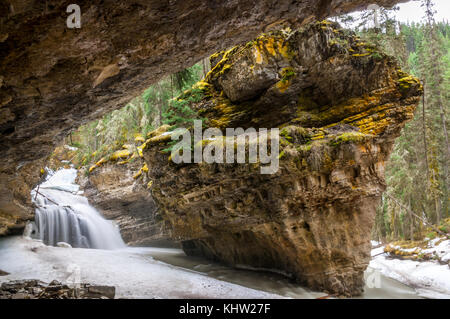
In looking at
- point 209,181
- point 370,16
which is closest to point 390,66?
point 370,16

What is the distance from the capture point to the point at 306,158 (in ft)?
29.2

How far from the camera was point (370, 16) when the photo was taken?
12453 millimetres

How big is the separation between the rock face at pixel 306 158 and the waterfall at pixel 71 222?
8.25 meters

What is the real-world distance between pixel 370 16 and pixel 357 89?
4938mm

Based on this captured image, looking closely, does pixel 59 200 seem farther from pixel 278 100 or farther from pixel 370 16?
pixel 370 16

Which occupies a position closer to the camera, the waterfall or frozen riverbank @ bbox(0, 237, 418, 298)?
frozen riverbank @ bbox(0, 237, 418, 298)

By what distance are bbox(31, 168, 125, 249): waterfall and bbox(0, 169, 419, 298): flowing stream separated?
0.16 ft

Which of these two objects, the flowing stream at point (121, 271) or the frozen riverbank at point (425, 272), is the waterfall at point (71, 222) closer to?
the flowing stream at point (121, 271)

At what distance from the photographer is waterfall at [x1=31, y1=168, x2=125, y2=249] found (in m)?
15.1

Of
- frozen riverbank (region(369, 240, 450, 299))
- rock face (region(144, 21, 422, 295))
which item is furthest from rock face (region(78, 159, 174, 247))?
frozen riverbank (region(369, 240, 450, 299))

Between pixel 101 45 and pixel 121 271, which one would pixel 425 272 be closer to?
pixel 121 271

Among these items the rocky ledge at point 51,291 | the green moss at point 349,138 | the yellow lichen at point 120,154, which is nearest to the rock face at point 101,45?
the rocky ledge at point 51,291

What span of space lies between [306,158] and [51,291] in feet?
26.5

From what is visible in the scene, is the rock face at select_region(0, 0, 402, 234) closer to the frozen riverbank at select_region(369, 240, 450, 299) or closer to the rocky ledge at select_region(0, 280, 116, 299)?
Result: the rocky ledge at select_region(0, 280, 116, 299)
